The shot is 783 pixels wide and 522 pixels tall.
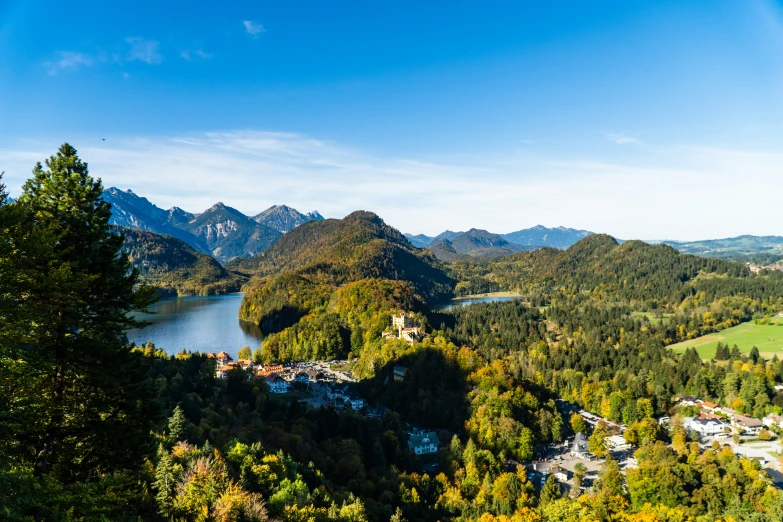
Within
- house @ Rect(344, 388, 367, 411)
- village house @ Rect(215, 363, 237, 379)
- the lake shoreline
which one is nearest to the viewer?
house @ Rect(344, 388, 367, 411)

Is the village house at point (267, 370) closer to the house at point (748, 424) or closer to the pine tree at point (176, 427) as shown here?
the pine tree at point (176, 427)

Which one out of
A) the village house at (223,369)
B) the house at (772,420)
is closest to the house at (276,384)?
the village house at (223,369)

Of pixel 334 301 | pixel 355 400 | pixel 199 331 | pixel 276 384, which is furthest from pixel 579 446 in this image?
pixel 199 331

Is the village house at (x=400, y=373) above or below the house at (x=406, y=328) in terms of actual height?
below

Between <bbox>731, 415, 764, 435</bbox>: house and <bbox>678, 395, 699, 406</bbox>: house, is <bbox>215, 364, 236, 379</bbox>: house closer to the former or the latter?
<bbox>678, 395, 699, 406</bbox>: house

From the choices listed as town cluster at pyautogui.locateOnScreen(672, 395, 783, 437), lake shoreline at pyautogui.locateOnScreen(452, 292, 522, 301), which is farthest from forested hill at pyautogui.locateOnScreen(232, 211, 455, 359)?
town cluster at pyautogui.locateOnScreen(672, 395, 783, 437)

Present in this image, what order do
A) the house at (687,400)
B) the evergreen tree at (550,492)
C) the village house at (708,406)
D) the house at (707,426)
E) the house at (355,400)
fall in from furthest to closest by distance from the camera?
1. the house at (687,400)
2. the village house at (708,406)
3. the house at (355,400)
4. the house at (707,426)
5. the evergreen tree at (550,492)
